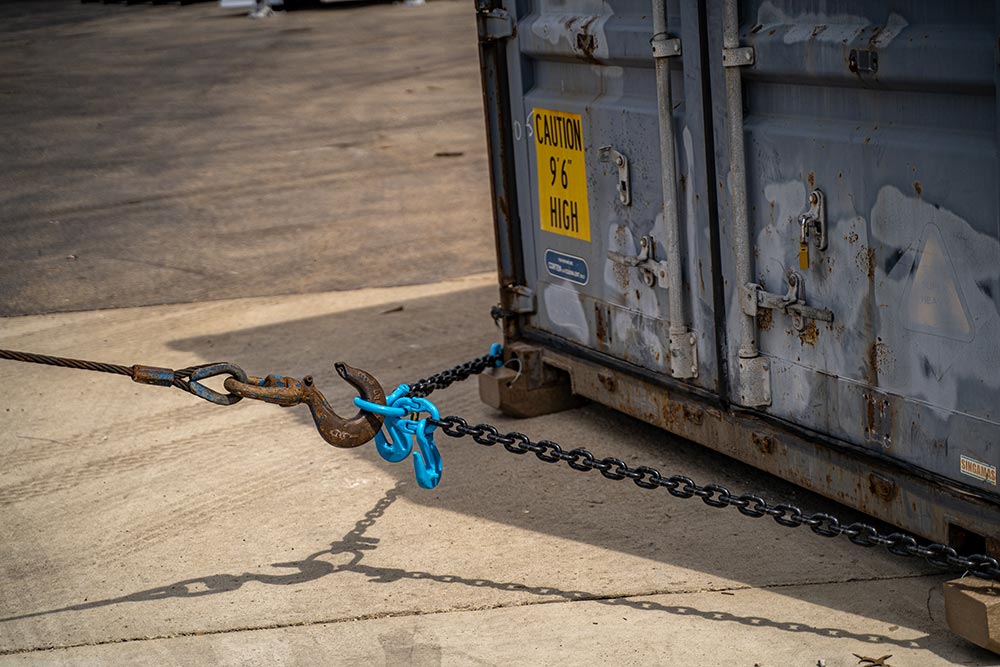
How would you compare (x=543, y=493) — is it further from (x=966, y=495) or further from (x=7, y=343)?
(x=7, y=343)

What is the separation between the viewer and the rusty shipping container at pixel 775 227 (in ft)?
11.3

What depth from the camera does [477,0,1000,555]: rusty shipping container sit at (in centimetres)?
344

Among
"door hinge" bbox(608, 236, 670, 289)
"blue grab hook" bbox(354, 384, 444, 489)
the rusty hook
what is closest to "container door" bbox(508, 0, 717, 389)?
"door hinge" bbox(608, 236, 670, 289)

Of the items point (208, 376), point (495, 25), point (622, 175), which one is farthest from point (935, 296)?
point (495, 25)

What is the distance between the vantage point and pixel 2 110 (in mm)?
14727

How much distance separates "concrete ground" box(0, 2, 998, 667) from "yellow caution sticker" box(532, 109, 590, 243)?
0.88 m

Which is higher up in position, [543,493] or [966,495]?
[966,495]

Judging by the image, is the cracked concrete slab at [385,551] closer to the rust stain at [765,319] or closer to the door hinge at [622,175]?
the rust stain at [765,319]

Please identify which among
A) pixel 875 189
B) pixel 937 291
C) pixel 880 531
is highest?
pixel 875 189

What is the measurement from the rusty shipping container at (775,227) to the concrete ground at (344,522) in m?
0.32

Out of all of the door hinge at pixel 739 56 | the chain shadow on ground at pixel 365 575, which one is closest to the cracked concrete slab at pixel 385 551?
the chain shadow on ground at pixel 365 575

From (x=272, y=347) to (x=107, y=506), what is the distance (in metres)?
1.93

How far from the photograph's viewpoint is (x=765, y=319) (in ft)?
13.7

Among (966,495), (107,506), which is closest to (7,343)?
(107,506)
